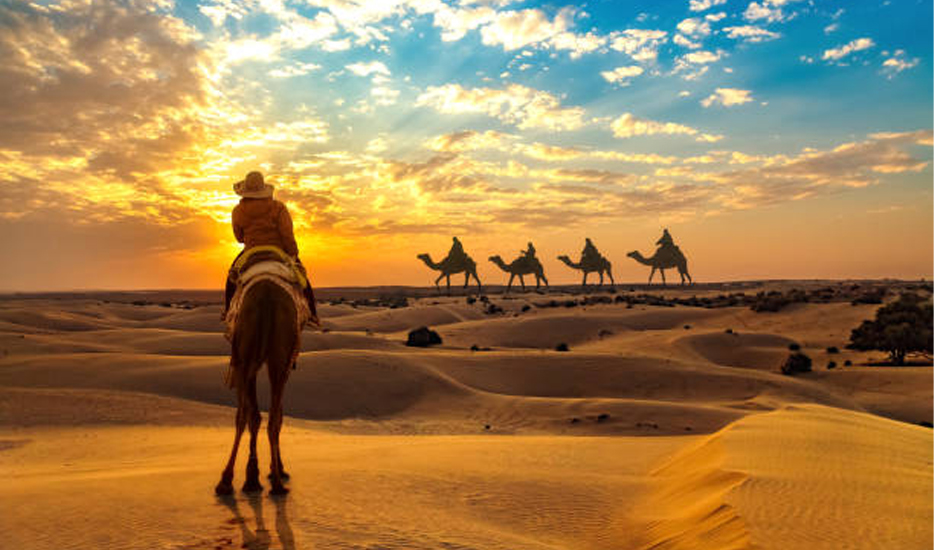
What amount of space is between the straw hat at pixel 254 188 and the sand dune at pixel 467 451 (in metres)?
3.45

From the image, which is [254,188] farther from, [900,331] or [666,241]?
[666,241]

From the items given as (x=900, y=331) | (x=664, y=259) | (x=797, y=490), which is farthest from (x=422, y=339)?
(x=664, y=259)

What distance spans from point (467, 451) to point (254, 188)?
585 centimetres

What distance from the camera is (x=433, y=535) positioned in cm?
556

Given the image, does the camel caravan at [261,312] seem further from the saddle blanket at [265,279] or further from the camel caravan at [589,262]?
the camel caravan at [589,262]

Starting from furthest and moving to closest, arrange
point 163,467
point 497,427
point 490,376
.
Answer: point 490,376 → point 497,427 → point 163,467

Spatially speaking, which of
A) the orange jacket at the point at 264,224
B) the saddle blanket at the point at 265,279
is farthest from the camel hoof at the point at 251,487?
the orange jacket at the point at 264,224

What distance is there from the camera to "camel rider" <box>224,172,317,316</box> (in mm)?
7738

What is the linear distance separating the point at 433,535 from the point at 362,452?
484cm

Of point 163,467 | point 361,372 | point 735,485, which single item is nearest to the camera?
point 735,485

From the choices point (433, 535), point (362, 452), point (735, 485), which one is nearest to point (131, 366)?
point (362, 452)

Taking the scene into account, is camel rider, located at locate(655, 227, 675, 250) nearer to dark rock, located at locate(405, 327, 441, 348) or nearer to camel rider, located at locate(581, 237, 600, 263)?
camel rider, located at locate(581, 237, 600, 263)

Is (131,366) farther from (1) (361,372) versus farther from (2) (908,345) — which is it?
(2) (908,345)

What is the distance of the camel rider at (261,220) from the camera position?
7738 mm
